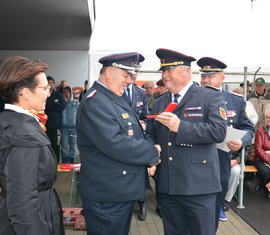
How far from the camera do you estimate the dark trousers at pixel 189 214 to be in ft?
7.68

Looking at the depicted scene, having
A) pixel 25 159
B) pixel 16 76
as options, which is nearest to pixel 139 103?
pixel 16 76

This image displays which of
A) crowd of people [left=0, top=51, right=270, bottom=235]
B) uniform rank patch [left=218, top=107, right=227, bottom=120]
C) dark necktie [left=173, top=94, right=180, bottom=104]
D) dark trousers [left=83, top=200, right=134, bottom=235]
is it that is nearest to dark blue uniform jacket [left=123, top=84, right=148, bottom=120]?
crowd of people [left=0, top=51, right=270, bottom=235]

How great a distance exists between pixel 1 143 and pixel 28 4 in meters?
6.41

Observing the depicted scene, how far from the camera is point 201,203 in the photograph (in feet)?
7.67

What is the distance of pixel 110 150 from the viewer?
6.59 feet

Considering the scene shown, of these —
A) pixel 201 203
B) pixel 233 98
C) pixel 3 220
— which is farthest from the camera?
pixel 233 98

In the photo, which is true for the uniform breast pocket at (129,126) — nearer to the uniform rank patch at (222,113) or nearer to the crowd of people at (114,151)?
the crowd of people at (114,151)

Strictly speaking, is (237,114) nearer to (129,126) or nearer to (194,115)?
(194,115)

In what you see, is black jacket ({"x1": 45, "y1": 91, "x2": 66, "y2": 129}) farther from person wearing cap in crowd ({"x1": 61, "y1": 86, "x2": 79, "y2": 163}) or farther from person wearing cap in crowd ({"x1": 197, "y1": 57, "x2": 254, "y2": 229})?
person wearing cap in crowd ({"x1": 197, "y1": 57, "x2": 254, "y2": 229})

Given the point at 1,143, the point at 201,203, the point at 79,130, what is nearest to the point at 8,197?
the point at 1,143

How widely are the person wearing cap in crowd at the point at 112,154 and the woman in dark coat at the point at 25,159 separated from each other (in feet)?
1.22

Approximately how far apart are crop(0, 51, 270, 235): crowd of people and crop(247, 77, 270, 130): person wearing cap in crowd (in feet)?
13.5

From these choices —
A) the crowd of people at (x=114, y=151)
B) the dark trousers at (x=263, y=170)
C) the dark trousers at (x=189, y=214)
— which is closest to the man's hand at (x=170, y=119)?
the crowd of people at (x=114, y=151)

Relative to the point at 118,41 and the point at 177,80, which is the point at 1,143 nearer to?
the point at 177,80
